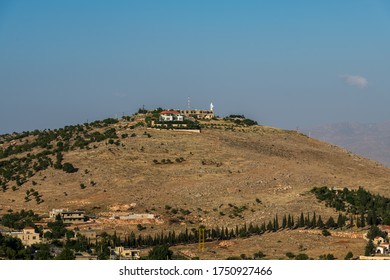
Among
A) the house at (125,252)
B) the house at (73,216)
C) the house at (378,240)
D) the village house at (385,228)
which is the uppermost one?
the house at (73,216)

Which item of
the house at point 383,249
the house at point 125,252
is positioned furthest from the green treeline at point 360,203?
the house at point 125,252

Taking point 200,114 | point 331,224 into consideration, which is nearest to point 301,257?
point 331,224

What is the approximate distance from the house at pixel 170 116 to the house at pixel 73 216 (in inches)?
1582

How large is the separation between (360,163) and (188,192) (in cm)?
3611

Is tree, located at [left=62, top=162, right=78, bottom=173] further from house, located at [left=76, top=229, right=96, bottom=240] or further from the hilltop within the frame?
house, located at [left=76, top=229, right=96, bottom=240]

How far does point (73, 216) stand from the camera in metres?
82.5

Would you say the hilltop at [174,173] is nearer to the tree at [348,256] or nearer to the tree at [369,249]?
the tree at [369,249]

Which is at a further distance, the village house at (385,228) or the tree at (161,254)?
the village house at (385,228)

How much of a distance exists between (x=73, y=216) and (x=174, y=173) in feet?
A: 64.3

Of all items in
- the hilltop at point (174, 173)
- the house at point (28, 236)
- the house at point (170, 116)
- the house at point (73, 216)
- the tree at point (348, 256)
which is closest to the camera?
the tree at point (348, 256)

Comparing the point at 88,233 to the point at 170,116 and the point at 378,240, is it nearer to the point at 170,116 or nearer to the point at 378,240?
the point at 378,240

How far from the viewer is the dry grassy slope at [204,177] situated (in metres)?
89.1

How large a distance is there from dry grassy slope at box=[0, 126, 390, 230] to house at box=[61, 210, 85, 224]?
428 centimetres

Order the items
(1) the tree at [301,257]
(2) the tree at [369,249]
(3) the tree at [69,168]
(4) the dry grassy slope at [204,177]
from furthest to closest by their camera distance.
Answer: (3) the tree at [69,168] < (4) the dry grassy slope at [204,177] < (2) the tree at [369,249] < (1) the tree at [301,257]
